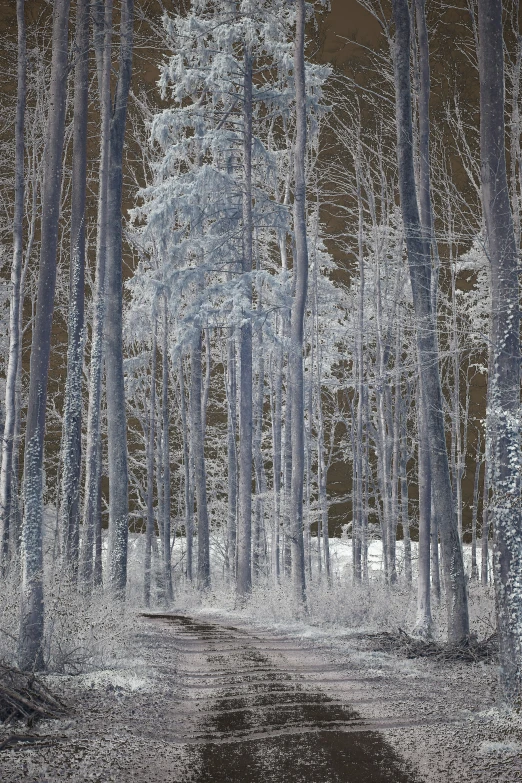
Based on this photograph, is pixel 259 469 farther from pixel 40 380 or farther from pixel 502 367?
pixel 502 367

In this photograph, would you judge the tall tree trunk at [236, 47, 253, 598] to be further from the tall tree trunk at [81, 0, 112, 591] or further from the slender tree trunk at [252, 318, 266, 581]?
the slender tree trunk at [252, 318, 266, 581]

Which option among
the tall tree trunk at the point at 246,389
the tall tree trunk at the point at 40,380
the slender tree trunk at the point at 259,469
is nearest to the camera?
the tall tree trunk at the point at 40,380

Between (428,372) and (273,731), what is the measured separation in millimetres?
7482

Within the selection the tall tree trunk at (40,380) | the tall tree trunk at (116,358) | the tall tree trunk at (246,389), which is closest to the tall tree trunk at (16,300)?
the tall tree trunk at (116,358)

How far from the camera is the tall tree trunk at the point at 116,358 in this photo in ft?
52.7

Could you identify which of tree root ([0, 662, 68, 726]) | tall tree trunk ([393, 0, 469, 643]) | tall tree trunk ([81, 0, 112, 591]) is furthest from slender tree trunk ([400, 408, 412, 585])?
tree root ([0, 662, 68, 726])

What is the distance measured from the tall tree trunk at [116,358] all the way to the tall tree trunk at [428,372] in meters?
6.87

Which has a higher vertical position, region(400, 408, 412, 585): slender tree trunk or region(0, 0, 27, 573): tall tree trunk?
region(0, 0, 27, 573): tall tree trunk

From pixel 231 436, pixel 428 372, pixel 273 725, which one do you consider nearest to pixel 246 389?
pixel 231 436

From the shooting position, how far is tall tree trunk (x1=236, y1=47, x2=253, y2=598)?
20906 mm

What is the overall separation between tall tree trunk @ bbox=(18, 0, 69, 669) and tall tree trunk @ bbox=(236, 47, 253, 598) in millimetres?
11617

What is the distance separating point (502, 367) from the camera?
805 centimetres

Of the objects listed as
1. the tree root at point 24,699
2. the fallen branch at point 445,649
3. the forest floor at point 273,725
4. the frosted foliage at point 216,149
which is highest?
the frosted foliage at point 216,149

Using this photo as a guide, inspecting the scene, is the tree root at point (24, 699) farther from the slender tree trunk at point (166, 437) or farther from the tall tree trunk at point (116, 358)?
the slender tree trunk at point (166, 437)
